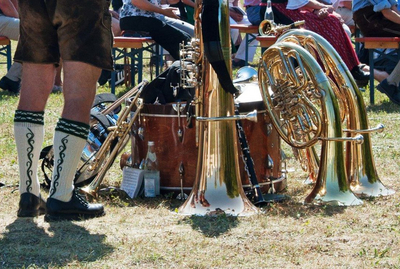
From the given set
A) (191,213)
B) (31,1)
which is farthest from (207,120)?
(31,1)

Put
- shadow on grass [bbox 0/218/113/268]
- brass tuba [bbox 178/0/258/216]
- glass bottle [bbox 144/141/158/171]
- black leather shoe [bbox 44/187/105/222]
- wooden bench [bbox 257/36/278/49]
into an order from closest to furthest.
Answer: shadow on grass [bbox 0/218/113/268], black leather shoe [bbox 44/187/105/222], brass tuba [bbox 178/0/258/216], glass bottle [bbox 144/141/158/171], wooden bench [bbox 257/36/278/49]

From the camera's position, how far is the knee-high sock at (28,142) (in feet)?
11.0

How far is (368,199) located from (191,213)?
2.97 feet

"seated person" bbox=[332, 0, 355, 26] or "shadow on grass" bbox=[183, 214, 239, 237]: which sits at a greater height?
"seated person" bbox=[332, 0, 355, 26]

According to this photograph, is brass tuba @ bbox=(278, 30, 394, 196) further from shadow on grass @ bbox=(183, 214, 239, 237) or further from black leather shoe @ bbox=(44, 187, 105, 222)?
black leather shoe @ bbox=(44, 187, 105, 222)

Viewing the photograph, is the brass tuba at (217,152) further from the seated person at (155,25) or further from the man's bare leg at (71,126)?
the seated person at (155,25)

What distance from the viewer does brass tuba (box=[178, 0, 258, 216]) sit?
11.4 ft

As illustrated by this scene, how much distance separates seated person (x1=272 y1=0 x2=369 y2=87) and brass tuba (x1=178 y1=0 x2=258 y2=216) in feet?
14.0

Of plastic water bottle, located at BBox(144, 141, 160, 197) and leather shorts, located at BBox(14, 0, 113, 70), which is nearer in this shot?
leather shorts, located at BBox(14, 0, 113, 70)

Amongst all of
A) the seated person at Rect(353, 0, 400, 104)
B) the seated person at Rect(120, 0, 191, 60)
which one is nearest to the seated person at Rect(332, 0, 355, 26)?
the seated person at Rect(353, 0, 400, 104)

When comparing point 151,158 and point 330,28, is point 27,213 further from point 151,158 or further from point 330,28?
point 330,28

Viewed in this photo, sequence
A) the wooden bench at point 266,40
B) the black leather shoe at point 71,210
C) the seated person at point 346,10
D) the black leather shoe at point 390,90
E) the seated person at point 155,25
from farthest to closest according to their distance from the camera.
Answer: the seated person at point 346,10 → the wooden bench at point 266,40 → the seated person at point 155,25 → the black leather shoe at point 390,90 → the black leather shoe at point 71,210

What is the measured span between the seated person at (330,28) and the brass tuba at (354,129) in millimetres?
3753

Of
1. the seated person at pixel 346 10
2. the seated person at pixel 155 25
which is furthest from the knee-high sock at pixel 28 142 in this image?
the seated person at pixel 346 10
